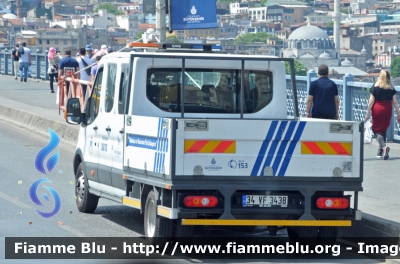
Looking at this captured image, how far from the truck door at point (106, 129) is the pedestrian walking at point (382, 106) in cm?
594

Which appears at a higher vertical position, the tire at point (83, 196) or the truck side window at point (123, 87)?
the truck side window at point (123, 87)

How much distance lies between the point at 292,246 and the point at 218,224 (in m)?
1.15

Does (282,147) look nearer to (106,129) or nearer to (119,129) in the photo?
(119,129)

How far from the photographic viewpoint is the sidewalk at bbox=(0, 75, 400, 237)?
9.29m

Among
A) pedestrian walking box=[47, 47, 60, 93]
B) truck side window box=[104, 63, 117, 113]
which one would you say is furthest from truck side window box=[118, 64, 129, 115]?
pedestrian walking box=[47, 47, 60, 93]

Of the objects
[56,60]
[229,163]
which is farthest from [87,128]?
[56,60]

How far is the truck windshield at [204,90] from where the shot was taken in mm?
9445

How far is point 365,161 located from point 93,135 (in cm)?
569

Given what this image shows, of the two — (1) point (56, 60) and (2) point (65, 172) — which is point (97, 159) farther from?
(1) point (56, 60)

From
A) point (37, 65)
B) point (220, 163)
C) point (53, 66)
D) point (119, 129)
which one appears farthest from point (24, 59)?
point (220, 163)

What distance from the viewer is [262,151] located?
8.38m

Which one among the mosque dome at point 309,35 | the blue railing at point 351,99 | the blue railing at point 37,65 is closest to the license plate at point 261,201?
the blue railing at point 351,99

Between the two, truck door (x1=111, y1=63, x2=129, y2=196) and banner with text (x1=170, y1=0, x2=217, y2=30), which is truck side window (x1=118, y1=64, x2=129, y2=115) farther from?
banner with text (x1=170, y1=0, x2=217, y2=30)

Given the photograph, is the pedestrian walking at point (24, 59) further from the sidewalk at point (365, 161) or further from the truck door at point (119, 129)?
the truck door at point (119, 129)
